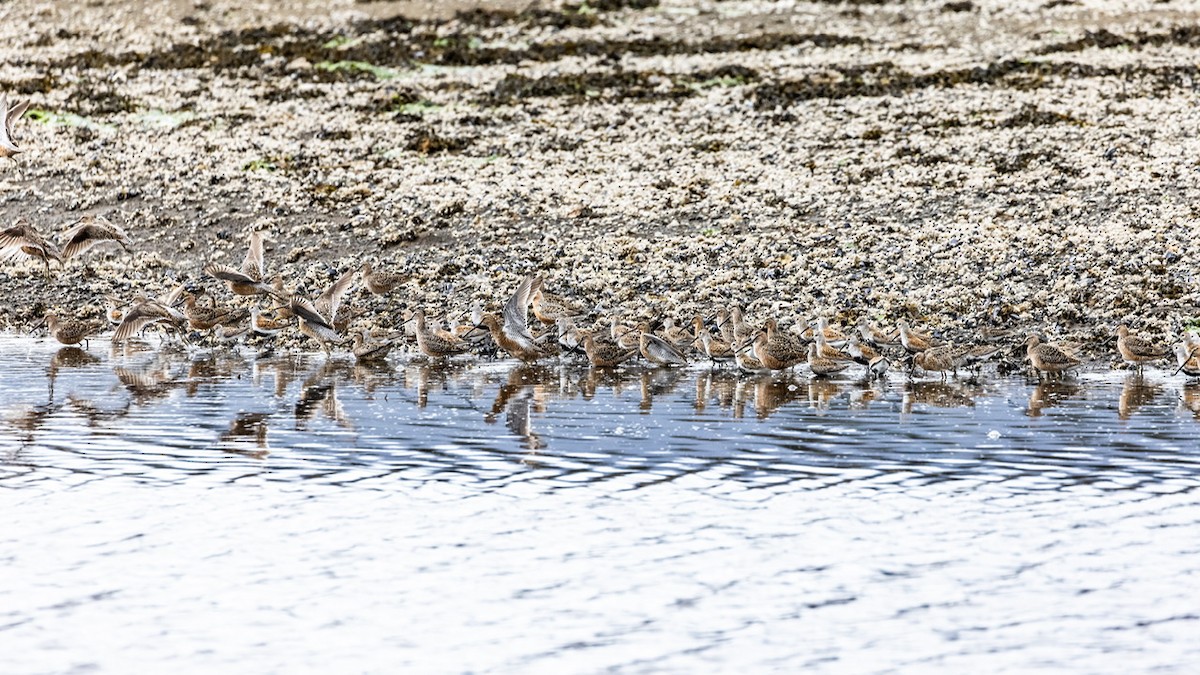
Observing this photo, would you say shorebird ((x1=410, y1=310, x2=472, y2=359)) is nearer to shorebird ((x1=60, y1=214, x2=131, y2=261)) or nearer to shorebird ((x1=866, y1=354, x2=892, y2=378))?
shorebird ((x1=60, y1=214, x2=131, y2=261))

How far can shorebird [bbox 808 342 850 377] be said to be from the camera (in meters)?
19.3

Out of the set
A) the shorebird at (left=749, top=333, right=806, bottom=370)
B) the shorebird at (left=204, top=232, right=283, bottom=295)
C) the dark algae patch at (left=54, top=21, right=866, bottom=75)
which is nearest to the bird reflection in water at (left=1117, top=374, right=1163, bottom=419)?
the shorebird at (left=749, top=333, right=806, bottom=370)

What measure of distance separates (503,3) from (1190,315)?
35180mm

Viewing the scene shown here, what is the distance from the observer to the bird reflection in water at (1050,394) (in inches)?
659

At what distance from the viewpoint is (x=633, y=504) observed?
1245 centimetres

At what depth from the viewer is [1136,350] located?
1881 cm

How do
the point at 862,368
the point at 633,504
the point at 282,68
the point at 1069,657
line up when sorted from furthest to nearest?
the point at 282,68
the point at 862,368
the point at 633,504
the point at 1069,657

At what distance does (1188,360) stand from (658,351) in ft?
20.5

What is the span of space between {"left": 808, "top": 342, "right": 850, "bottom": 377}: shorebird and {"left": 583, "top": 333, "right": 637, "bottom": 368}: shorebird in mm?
2270

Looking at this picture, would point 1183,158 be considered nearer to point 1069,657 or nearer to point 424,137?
point 424,137

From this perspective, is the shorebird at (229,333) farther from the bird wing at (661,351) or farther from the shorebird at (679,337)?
the bird wing at (661,351)

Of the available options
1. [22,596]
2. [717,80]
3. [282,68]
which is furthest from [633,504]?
[282,68]

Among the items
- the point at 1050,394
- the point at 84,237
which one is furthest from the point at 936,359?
the point at 84,237

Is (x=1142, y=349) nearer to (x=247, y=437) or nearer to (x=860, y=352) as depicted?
(x=860, y=352)
